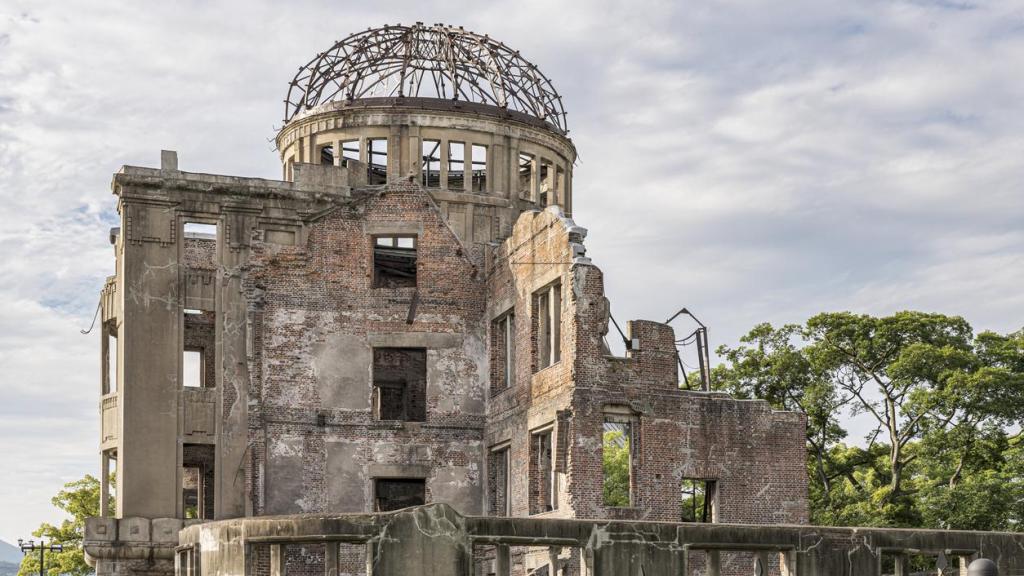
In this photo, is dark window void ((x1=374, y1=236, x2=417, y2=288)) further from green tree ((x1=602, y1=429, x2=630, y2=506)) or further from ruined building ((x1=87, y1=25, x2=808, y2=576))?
green tree ((x1=602, y1=429, x2=630, y2=506))

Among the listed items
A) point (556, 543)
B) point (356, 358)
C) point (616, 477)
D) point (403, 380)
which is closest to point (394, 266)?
point (403, 380)

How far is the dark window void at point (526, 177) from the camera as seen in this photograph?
37.2 m

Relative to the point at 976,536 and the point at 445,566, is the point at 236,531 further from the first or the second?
the point at 976,536

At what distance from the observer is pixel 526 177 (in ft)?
127

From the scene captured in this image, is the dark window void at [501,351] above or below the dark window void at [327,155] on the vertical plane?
below

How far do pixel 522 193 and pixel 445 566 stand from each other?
17.6 m

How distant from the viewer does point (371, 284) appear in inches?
1291

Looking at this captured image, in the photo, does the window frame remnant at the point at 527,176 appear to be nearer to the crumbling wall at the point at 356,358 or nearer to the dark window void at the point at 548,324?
the crumbling wall at the point at 356,358

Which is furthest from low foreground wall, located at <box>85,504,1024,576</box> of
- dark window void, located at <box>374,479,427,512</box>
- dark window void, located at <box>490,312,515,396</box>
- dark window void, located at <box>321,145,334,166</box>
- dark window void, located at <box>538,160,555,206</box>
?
dark window void, located at <box>538,160,555,206</box>

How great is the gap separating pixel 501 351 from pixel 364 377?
304 cm

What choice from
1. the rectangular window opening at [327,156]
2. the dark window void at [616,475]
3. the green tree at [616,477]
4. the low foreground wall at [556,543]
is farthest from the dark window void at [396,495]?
the low foreground wall at [556,543]

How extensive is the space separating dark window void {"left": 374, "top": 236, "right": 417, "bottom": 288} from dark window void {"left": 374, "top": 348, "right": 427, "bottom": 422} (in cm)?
170

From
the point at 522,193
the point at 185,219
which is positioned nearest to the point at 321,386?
the point at 185,219

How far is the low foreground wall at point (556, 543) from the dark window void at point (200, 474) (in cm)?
812
